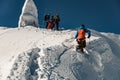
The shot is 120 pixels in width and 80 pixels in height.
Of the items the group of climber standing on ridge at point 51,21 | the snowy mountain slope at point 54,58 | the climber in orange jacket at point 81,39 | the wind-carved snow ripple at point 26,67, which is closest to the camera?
the wind-carved snow ripple at point 26,67

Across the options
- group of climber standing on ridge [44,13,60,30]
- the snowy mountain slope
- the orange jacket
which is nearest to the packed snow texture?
group of climber standing on ridge [44,13,60,30]

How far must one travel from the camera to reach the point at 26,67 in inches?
629

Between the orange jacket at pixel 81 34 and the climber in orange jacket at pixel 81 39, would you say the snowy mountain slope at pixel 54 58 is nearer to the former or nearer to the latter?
the climber in orange jacket at pixel 81 39

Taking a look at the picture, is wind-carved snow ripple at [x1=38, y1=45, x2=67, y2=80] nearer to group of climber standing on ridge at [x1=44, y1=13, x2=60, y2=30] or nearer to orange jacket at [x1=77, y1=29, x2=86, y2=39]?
orange jacket at [x1=77, y1=29, x2=86, y2=39]

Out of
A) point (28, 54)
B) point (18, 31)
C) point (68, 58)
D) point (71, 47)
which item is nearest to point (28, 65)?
point (28, 54)

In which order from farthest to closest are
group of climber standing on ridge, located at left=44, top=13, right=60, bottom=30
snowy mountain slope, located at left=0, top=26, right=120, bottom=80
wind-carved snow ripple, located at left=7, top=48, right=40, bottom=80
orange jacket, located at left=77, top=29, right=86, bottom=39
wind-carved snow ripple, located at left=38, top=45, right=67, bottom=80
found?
1. group of climber standing on ridge, located at left=44, top=13, right=60, bottom=30
2. orange jacket, located at left=77, top=29, right=86, bottom=39
3. snowy mountain slope, located at left=0, top=26, right=120, bottom=80
4. wind-carved snow ripple, located at left=38, top=45, right=67, bottom=80
5. wind-carved snow ripple, located at left=7, top=48, right=40, bottom=80

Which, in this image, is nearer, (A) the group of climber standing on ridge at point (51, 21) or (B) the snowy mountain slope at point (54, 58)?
(B) the snowy mountain slope at point (54, 58)

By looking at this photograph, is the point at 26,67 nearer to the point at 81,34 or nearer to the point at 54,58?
the point at 54,58

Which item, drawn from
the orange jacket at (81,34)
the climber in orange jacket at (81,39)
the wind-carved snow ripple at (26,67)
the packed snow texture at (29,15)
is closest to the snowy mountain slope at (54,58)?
the wind-carved snow ripple at (26,67)

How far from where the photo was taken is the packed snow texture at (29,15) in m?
28.5

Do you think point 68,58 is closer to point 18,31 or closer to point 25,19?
point 18,31

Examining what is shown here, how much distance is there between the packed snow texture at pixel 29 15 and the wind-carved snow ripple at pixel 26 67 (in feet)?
36.8

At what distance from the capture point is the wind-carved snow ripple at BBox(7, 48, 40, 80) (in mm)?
15384

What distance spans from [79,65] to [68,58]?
27.4 inches
